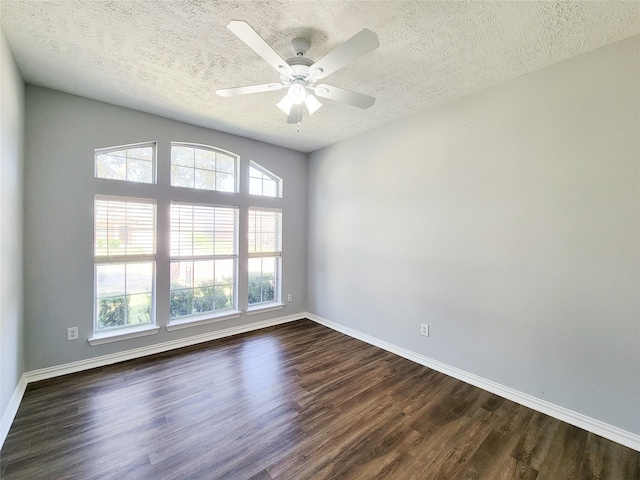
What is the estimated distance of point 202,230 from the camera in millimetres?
3523

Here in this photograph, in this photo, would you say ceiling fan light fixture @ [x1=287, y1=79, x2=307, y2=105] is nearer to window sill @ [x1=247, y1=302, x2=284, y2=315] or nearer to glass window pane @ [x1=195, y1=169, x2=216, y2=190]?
glass window pane @ [x1=195, y1=169, x2=216, y2=190]

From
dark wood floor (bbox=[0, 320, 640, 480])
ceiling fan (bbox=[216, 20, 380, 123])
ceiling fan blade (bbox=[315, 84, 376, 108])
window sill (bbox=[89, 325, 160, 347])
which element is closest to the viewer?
ceiling fan (bbox=[216, 20, 380, 123])

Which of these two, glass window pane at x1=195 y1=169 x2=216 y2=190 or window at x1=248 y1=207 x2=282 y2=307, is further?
window at x1=248 y1=207 x2=282 y2=307

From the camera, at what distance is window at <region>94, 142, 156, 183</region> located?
2855 millimetres

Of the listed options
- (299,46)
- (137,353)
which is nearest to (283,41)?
(299,46)

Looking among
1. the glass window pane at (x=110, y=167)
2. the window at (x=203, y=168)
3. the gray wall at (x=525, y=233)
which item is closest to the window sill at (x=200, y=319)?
the window at (x=203, y=168)

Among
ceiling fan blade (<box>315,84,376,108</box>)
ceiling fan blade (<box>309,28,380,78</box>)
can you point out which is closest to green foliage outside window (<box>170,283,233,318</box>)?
ceiling fan blade (<box>315,84,376,108</box>)

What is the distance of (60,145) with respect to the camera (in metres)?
2.58

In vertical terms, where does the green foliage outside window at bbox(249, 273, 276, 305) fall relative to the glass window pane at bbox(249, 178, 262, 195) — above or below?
below

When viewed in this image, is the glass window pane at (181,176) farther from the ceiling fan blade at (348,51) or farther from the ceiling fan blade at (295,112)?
the ceiling fan blade at (348,51)

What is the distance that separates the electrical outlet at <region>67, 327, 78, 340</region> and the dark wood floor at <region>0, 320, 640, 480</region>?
37 cm

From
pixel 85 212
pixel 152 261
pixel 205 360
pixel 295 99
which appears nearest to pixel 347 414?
pixel 205 360

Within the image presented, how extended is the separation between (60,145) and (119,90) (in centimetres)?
80

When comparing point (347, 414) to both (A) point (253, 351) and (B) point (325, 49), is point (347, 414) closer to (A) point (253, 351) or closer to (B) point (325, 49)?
(A) point (253, 351)
